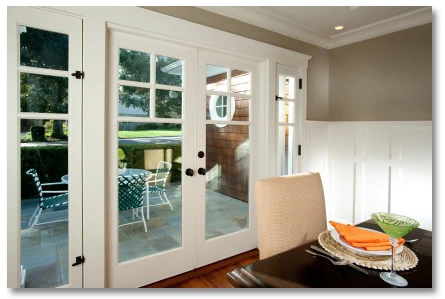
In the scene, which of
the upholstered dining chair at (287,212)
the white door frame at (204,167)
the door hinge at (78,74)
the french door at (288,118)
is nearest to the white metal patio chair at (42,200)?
the door hinge at (78,74)

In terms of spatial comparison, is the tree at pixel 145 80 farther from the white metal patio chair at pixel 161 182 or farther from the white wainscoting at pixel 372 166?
the white wainscoting at pixel 372 166

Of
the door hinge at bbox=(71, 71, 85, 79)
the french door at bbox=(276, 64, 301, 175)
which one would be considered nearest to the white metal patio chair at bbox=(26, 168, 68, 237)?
the door hinge at bbox=(71, 71, 85, 79)

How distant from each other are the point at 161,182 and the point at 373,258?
1641 mm

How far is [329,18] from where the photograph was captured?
265cm

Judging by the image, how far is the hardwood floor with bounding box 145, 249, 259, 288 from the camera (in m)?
2.08

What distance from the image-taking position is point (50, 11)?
162 cm

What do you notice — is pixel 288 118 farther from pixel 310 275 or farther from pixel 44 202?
pixel 44 202

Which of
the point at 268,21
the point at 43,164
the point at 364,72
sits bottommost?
the point at 43,164

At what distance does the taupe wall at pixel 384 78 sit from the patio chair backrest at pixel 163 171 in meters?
2.28

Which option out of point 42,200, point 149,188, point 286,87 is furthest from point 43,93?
point 286,87

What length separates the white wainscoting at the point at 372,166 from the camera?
257 centimetres

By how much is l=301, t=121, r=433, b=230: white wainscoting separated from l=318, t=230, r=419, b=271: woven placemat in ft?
6.46

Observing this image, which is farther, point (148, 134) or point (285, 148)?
point (285, 148)
